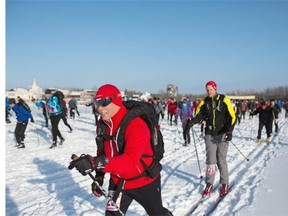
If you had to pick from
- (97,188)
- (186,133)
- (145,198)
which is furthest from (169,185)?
(186,133)

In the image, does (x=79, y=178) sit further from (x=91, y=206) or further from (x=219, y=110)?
(x=219, y=110)

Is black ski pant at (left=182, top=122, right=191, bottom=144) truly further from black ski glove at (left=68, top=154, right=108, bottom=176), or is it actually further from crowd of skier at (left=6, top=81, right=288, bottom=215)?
black ski glove at (left=68, top=154, right=108, bottom=176)

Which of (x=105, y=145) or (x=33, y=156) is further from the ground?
(x=105, y=145)

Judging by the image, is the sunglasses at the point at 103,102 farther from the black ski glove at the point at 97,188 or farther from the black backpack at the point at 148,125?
the black ski glove at the point at 97,188

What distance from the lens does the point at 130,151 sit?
266cm

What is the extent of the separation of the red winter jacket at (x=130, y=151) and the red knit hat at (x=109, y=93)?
0.12 meters

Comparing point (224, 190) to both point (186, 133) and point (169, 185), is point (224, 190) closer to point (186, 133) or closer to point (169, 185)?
point (169, 185)

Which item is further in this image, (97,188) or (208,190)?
(208,190)

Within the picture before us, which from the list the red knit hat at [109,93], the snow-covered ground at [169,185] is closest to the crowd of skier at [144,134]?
the red knit hat at [109,93]

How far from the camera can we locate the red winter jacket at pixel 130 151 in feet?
8.63

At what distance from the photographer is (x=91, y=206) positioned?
5031mm

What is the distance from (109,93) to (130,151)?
0.58 metres

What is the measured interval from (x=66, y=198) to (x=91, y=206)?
0.67 metres
